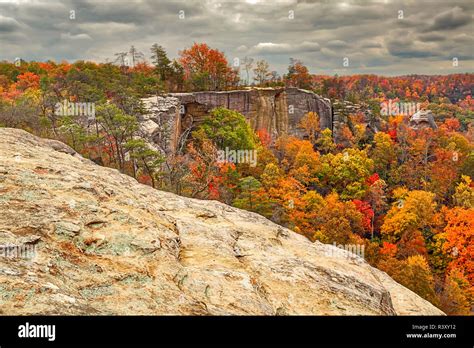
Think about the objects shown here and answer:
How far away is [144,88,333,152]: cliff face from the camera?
48.0 meters

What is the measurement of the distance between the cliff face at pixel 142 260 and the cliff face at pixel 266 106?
39064 mm

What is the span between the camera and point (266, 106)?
54.3 metres

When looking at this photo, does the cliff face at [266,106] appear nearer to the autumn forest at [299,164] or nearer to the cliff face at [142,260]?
the autumn forest at [299,164]

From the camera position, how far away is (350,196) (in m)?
43.6

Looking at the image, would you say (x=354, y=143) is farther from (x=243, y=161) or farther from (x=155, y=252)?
(x=155, y=252)

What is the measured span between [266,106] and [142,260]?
50423 millimetres

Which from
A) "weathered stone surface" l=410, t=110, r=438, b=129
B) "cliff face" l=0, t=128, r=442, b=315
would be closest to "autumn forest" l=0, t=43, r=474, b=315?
"weathered stone surface" l=410, t=110, r=438, b=129

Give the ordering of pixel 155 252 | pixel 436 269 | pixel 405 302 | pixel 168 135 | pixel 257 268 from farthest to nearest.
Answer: pixel 168 135 < pixel 436 269 < pixel 405 302 < pixel 257 268 < pixel 155 252

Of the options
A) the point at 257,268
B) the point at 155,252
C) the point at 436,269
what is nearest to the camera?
the point at 155,252

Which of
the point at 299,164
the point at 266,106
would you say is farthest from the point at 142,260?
the point at 266,106

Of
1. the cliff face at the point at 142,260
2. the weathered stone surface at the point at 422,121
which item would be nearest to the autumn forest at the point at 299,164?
the weathered stone surface at the point at 422,121

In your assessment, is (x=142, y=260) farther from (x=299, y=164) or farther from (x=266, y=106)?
(x=266, y=106)
